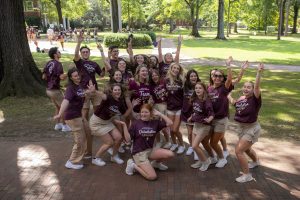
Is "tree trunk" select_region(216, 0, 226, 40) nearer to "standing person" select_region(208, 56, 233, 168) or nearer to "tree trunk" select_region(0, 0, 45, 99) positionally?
"tree trunk" select_region(0, 0, 45, 99)

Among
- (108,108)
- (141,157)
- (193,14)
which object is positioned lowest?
(141,157)

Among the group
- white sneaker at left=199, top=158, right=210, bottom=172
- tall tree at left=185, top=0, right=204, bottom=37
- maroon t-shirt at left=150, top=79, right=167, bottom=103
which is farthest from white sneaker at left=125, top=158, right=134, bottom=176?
tall tree at left=185, top=0, right=204, bottom=37

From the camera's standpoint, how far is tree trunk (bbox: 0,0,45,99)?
35.9 feet

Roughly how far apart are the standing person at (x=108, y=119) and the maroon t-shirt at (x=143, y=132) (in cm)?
54

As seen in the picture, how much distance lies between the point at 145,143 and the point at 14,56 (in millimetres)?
7000

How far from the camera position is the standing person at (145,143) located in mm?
5715

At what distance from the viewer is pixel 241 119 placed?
5547mm

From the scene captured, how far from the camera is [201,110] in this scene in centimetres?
582

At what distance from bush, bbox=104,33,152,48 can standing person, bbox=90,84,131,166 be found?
1973cm

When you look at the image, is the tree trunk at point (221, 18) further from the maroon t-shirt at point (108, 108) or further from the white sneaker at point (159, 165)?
the white sneaker at point (159, 165)

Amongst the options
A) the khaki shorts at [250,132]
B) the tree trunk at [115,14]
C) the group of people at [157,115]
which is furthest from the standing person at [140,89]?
the tree trunk at [115,14]

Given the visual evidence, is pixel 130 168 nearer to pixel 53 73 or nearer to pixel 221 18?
pixel 53 73

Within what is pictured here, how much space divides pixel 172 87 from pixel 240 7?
56.4 metres

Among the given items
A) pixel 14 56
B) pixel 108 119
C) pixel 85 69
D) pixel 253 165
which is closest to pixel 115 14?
pixel 14 56
